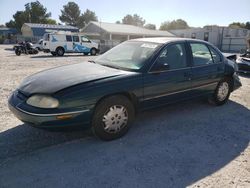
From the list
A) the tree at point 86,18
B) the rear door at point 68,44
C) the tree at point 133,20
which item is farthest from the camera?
the tree at point 133,20

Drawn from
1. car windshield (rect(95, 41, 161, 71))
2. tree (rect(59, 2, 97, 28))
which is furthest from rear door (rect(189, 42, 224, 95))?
tree (rect(59, 2, 97, 28))

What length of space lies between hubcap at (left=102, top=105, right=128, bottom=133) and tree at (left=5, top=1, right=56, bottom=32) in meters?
63.9

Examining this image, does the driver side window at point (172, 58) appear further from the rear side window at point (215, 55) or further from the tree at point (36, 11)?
the tree at point (36, 11)

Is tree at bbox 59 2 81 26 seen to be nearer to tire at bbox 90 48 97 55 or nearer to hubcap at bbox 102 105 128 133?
tire at bbox 90 48 97 55

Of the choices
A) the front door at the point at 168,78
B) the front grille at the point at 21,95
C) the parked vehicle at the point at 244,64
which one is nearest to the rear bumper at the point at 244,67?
the parked vehicle at the point at 244,64

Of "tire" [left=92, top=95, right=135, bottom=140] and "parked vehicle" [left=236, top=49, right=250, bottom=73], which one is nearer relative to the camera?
"tire" [left=92, top=95, right=135, bottom=140]

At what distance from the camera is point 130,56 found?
14.2 feet

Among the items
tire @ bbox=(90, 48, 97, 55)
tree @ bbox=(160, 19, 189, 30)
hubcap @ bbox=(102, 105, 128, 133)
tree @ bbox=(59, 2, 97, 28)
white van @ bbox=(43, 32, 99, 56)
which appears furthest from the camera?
tree @ bbox=(160, 19, 189, 30)

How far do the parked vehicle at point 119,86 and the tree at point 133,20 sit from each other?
10277 centimetres

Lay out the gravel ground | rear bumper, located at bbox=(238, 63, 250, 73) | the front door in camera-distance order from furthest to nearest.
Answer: rear bumper, located at bbox=(238, 63, 250, 73)
the front door
the gravel ground

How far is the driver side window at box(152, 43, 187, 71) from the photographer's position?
3.99 meters

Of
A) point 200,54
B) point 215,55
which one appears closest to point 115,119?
point 200,54

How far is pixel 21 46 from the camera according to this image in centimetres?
2141

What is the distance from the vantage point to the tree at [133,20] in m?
103
